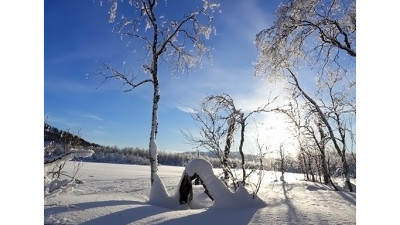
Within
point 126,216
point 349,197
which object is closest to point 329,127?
point 349,197

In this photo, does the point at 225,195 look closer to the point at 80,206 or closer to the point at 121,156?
the point at 80,206

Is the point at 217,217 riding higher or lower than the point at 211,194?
lower

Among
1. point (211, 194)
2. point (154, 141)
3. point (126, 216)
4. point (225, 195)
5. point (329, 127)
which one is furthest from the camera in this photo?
point (329, 127)

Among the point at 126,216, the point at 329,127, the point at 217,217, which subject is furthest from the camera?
the point at 329,127

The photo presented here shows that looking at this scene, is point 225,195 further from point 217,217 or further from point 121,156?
point 121,156

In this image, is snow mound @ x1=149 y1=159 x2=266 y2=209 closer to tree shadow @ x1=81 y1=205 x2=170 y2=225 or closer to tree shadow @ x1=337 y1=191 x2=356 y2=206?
tree shadow @ x1=81 y1=205 x2=170 y2=225

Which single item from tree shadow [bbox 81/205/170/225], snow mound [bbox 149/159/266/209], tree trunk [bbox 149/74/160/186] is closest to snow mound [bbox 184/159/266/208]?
snow mound [bbox 149/159/266/209]

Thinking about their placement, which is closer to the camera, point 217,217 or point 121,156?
point 217,217

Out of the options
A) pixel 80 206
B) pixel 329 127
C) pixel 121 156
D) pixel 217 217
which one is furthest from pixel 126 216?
pixel 121 156

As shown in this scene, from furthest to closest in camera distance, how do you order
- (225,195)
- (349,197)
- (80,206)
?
(349,197), (225,195), (80,206)

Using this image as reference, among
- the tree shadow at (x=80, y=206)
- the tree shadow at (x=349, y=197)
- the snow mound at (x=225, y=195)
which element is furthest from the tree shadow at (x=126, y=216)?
the tree shadow at (x=349, y=197)
